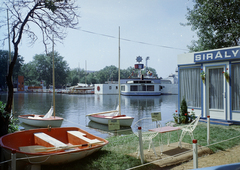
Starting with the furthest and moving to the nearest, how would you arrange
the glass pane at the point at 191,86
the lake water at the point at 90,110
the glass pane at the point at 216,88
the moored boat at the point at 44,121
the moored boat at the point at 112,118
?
the lake water at the point at 90,110 < the moored boat at the point at 44,121 < the moored boat at the point at 112,118 < the glass pane at the point at 191,86 < the glass pane at the point at 216,88

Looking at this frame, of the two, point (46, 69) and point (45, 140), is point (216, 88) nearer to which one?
point (45, 140)

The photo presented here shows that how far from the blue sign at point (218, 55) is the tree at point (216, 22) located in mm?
8524

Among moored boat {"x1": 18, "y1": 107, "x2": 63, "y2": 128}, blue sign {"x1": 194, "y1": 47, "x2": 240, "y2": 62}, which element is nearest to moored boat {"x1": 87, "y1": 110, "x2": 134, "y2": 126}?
moored boat {"x1": 18, "y1": 107, "x2": 63, "y2": 128}

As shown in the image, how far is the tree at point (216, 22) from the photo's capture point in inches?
655

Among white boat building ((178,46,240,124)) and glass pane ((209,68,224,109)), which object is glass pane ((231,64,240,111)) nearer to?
white boat building ((178,46,240,124))

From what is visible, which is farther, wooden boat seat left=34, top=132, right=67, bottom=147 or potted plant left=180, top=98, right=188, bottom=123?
potted plant left=180, top=98, right=188, bottom=123

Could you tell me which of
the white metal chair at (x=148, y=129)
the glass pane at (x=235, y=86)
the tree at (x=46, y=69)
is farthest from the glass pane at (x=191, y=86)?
the tree at (x=46, y=69)

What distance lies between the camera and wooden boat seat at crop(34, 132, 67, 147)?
16.7 ft

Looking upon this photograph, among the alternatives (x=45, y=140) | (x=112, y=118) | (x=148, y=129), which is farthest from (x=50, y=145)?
(x=112, y=118)

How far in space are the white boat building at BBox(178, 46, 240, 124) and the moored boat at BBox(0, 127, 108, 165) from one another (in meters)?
6.51

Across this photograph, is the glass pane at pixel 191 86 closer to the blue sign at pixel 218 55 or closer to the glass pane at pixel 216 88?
the glass pane at pixel 216 88

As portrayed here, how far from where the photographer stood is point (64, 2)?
662 centimetres

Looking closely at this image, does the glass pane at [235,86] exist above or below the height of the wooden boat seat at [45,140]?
above

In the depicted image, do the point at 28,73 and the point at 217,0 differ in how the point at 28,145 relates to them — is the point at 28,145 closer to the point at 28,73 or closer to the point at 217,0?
the point at 217,0
